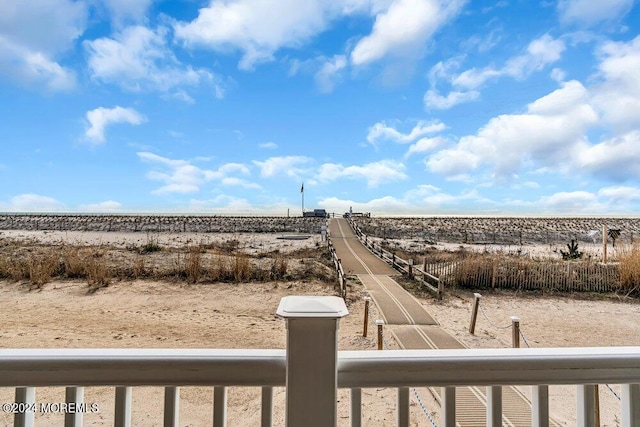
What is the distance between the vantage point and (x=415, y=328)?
7.02 metres

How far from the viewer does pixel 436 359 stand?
1.21 meters

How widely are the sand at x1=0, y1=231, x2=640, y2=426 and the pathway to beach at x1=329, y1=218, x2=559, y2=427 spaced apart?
1.43 feet

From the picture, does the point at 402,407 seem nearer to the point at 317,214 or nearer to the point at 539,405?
the point at 539,405

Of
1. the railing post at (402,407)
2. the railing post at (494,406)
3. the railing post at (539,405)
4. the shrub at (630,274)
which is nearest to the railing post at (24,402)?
the railing post at (402,407)

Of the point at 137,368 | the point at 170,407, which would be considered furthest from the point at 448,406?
the point at 137,368

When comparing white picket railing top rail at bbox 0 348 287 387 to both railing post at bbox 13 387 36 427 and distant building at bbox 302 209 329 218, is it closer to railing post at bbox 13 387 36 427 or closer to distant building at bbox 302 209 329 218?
railing post at bbox 13 387 36 427

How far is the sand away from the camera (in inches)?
155

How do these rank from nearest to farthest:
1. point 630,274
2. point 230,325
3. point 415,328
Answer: point 415,328 → point 230,325 → point 630,274

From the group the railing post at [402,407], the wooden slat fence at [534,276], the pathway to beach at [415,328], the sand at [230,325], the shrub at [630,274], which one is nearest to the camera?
the railing post at [402,407]

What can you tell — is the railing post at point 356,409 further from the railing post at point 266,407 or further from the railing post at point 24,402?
the railing post at point 24,402

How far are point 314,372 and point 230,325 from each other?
22.0ft

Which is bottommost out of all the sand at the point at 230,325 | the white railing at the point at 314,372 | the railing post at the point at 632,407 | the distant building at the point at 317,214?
the sand at the point at 230,325

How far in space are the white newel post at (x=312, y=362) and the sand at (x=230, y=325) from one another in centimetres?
305

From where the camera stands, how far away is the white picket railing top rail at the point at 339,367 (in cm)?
115
